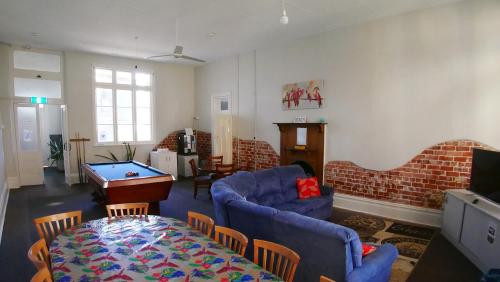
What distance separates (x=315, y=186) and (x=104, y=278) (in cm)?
383

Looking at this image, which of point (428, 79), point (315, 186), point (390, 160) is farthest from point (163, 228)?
point (428, 79)

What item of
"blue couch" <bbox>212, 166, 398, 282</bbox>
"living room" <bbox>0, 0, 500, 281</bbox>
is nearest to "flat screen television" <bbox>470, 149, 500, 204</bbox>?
"living room" <bbox>0, 0, 500, 281</bbox>

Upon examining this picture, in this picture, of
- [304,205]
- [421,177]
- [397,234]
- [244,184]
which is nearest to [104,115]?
[244,184]

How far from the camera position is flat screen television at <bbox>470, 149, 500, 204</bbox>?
3365 millimetres

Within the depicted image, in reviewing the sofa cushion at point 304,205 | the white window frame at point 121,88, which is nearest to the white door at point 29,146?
the white window frame at point 121,88

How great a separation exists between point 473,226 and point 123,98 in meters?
8.20

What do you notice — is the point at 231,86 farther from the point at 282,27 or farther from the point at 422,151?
the point at 422,151

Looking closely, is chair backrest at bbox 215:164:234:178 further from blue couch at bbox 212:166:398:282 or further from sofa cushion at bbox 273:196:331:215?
blue couch at bbox 212:166:398:282

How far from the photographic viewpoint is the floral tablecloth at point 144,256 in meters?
1.69

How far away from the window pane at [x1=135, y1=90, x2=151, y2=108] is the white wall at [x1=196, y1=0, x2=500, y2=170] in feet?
13.7

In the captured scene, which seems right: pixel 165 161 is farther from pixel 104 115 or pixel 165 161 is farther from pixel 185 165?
pixel 104 115

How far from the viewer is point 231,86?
792 centimetres

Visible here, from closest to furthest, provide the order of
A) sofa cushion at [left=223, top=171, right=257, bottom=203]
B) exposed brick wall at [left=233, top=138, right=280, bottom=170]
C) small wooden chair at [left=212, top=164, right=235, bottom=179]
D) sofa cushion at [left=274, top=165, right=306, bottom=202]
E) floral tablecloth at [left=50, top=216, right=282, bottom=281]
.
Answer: floral tablecloth at [left=50, top=216, right=282, bottom=281] < sofa cushion at [left=223, top=171, right=257, bottom=203] < sofa cushion at [left=274, top=165, right=306, bottom=202] < small wooden chair at [left=212, top=164, right=235, bottom=179] < exposed brick wall at [left=233, top=138, right=280, bottom=170]

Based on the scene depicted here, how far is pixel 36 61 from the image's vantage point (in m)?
7.12
